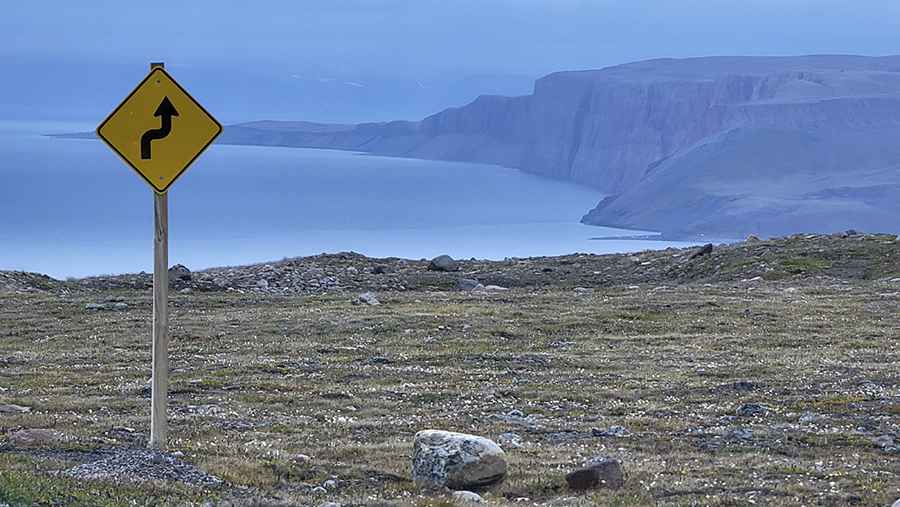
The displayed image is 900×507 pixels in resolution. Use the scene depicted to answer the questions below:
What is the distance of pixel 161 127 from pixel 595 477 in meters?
4.80

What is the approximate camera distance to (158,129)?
11.2 meters

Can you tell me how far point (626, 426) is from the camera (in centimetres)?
1479

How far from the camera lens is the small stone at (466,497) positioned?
10141 millimetres

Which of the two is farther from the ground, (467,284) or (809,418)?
(467,284)

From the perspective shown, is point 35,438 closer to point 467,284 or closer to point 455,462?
point 455,462

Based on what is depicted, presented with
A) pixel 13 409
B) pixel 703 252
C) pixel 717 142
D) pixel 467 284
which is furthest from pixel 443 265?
pixel 717 142

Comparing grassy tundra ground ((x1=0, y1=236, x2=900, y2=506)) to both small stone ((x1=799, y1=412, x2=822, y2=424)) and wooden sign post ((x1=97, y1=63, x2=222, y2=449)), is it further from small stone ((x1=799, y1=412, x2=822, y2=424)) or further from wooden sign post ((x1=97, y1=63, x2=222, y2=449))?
wooden sign post ((x1=97, y1=63, x2=222, y2=449))

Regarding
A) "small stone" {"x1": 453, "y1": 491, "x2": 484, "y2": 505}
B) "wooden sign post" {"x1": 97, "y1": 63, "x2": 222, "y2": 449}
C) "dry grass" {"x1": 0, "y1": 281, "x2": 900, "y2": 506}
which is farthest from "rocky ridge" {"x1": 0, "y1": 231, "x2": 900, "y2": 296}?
"small stone" {"x1": 453, "y1": 491, "x2": 484, "y2": 505}

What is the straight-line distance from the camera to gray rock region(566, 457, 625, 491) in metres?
11.1

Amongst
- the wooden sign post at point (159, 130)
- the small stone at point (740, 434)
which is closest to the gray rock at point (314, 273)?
the small stone at point (740, 434)

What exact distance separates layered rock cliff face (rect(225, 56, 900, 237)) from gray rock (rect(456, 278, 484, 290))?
241ft

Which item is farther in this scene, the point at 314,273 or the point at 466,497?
the point at 314,273

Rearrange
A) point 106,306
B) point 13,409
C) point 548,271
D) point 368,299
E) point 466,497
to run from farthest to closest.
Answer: point 548,271, point 368,299, point 106,306, point 13,409, point 466,497

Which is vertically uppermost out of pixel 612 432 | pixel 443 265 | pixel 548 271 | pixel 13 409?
pixel 443 265
